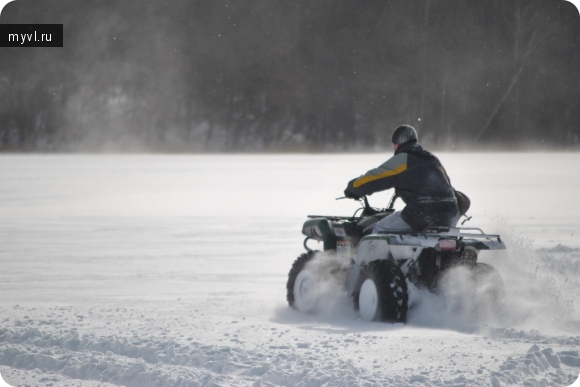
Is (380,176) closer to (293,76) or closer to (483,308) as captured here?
(483,308)

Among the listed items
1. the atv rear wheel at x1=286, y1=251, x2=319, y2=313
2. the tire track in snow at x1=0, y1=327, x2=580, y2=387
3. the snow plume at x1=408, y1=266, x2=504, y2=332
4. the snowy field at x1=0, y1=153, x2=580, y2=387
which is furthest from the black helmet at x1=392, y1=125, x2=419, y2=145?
the tire track in snow at x1=0, y1=327, x2=580, y2=387

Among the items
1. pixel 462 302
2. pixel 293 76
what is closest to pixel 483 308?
pixel 462 302

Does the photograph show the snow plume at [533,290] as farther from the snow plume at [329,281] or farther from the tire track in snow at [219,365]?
the snow plume at [329,281]

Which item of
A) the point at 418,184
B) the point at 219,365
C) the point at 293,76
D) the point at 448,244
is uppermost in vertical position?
the point at 293,76

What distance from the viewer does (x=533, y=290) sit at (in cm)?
589

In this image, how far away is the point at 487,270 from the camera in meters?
5.23

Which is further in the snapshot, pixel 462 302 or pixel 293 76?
pixel 293 76

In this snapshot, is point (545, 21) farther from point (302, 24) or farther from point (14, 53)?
point (14, 53)

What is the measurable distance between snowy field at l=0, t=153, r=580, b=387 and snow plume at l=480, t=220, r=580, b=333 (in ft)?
0.05

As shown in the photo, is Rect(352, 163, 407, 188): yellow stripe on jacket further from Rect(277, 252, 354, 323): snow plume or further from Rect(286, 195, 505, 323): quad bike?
Rect(277, 252, 354, 323): snow plume

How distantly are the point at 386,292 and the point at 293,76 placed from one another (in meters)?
45.9

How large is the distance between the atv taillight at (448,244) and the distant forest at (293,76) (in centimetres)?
3062

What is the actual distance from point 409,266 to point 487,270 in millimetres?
540

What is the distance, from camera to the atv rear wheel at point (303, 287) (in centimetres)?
Result: 595
